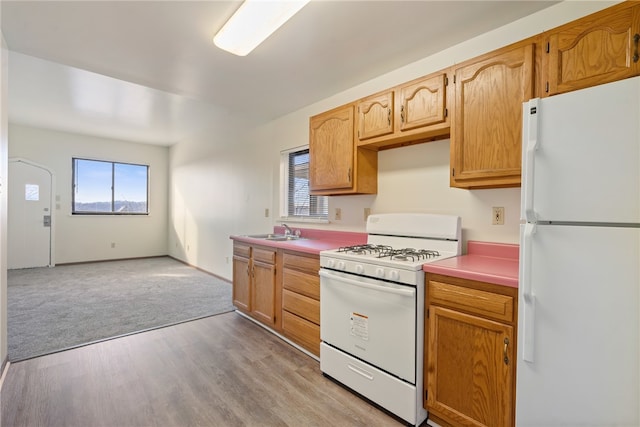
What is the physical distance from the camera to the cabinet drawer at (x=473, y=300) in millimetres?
1451

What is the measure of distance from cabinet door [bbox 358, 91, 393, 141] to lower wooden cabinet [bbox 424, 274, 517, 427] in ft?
4.03

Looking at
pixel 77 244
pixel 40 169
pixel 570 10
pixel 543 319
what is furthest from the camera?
pixel 77 244

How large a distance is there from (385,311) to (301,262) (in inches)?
37.2

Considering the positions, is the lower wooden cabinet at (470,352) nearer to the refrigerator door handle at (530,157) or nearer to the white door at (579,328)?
the white door at (579,328)

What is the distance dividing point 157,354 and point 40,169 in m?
5.45

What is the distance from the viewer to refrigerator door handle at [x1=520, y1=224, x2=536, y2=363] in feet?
4.35

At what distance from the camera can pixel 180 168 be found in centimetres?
673

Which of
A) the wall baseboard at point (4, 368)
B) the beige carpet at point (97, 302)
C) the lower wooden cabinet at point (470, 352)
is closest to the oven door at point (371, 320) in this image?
the lower wooden cabinet at point (470, 352)

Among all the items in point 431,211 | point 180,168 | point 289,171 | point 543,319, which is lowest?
point 543,319

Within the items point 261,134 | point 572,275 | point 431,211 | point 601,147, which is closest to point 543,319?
point 572,275

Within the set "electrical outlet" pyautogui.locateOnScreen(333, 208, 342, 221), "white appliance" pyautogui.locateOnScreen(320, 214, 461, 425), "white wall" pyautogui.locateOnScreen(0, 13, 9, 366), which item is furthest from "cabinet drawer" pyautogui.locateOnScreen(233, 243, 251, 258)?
"white wall" pyautogui.locateOnScreen(0, 13, 9, 366)

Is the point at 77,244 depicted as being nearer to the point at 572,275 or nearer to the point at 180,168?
the point at 180,168

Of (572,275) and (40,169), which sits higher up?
(40,169)

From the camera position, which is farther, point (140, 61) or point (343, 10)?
point (140, 61)
